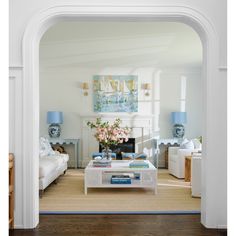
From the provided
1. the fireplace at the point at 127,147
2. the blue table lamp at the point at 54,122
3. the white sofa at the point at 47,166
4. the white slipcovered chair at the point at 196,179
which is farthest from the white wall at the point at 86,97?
the white slipcovered chair at the point at 196,179

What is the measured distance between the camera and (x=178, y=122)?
8.43m

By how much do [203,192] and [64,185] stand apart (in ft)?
10.7

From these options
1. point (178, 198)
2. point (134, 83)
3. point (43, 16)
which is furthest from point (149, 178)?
point (134, 83)

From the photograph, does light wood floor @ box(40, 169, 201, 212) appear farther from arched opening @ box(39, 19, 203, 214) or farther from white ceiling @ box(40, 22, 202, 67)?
white ceiling @ box(40, 22, 202, 67)

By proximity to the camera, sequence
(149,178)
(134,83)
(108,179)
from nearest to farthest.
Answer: (149,178)
(108,179)
(134,83)

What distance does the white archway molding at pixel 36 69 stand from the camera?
3.53 m

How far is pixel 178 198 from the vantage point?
5.14 m

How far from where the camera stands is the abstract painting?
8672 millimetres

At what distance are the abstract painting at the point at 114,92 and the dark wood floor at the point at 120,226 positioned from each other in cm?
489

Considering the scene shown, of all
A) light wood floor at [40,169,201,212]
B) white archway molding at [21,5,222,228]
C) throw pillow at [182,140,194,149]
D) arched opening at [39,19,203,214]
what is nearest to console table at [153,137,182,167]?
arched opening at [39,19,203,214]

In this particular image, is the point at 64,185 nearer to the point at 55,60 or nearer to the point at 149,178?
the point at 149,178

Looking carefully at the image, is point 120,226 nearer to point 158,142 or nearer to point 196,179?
point 196,179

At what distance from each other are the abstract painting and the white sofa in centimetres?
204

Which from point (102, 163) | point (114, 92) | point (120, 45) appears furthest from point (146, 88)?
point (102, 163)
